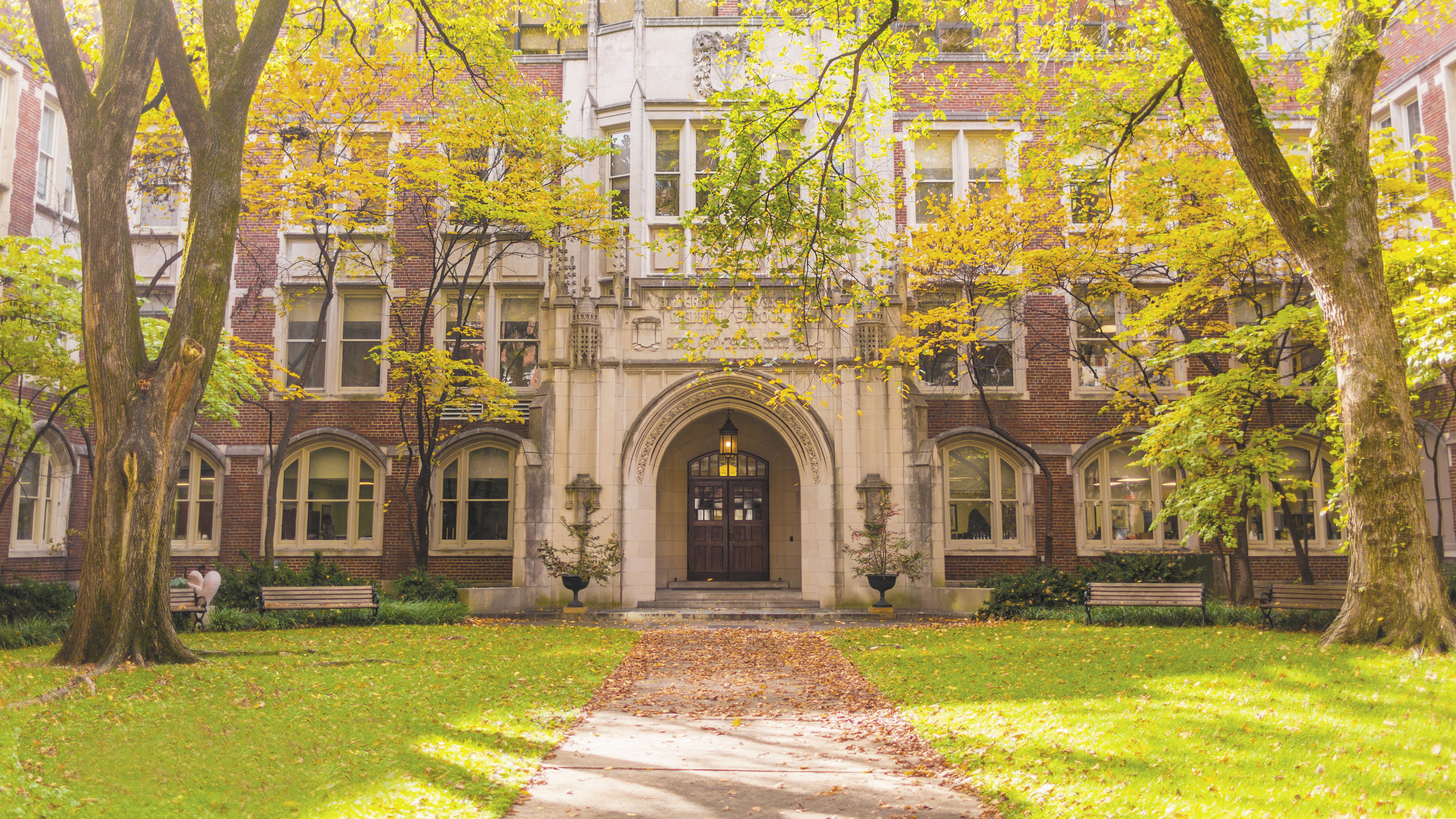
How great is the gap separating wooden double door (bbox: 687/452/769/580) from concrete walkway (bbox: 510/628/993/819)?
36.5 feet

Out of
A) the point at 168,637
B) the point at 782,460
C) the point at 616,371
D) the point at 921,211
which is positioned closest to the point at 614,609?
the point at 616,371

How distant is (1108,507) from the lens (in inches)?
816

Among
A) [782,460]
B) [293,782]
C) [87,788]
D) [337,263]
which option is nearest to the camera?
[87,788]

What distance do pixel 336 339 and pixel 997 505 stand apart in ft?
48.2

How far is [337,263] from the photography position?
2031 cm

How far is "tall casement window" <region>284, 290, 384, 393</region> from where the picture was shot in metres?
20.8

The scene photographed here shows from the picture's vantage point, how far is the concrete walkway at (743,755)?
548 cm

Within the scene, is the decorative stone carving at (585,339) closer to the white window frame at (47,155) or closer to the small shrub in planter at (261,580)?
the small shrub in planter at (261,580)

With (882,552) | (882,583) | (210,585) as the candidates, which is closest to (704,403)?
(882,552)

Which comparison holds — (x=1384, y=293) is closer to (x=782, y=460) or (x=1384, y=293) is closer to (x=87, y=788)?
(x=87, y=788)

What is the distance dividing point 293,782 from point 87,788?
3.21 feet

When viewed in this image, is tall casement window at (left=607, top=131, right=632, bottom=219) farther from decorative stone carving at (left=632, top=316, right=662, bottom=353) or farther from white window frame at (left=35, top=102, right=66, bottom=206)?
white window frame at (left=35, top=102, right=66, bottom=206)

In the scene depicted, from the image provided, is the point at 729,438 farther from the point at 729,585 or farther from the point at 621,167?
the point at 621,167

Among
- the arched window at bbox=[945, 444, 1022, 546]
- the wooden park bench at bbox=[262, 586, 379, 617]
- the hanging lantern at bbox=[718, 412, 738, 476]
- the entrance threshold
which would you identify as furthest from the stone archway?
the wooden park bench at bbox=[262, 586, 379, 617]
